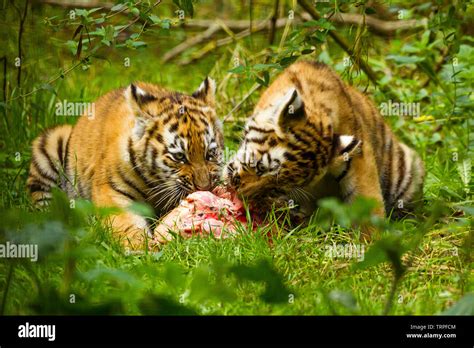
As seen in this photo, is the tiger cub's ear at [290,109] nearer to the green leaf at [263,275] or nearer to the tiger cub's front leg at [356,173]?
the tiger cub's front leg at [356,173]

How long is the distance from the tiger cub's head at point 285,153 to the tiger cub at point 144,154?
1.33ft

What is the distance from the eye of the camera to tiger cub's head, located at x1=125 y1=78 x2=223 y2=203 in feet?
18.3

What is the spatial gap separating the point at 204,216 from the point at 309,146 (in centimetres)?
79

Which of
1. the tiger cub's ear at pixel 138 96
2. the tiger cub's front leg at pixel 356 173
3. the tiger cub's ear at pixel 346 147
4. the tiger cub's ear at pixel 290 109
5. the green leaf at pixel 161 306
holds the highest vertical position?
the tiger cub's ear at pixel 138 96

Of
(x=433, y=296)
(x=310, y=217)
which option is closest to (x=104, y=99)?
(x=310, y=217)

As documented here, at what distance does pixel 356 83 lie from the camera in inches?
307

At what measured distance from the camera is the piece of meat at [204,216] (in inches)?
202

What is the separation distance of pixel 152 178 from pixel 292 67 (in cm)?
134

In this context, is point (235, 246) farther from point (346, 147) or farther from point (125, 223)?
point (346, 147)
